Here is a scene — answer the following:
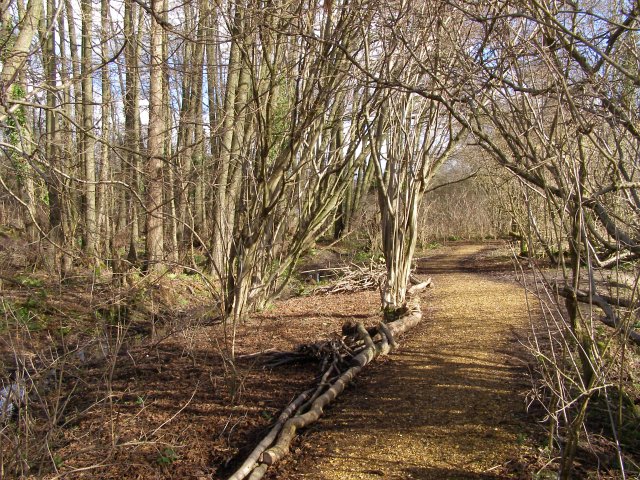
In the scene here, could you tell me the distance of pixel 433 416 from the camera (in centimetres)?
435

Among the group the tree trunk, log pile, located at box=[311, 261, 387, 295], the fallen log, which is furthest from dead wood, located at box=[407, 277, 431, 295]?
the fallen log

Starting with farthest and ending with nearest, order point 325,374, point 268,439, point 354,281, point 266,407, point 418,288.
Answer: point 354,281, point 418,288, point 325,374, point 266,407, point 268,439

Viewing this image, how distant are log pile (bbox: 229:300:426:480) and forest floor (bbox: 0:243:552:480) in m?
0.10

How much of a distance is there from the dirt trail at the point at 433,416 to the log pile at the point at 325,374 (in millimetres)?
114

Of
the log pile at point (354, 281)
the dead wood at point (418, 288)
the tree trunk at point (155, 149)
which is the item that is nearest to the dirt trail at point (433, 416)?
the dead wood at point (418, 288)

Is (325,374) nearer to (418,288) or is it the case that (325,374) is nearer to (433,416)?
(433,416)

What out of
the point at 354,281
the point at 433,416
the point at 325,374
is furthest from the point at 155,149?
the point at 354,281

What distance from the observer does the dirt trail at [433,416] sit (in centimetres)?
365

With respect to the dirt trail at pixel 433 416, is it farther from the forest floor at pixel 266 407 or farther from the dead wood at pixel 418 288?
the dead wood at pixel 418 288

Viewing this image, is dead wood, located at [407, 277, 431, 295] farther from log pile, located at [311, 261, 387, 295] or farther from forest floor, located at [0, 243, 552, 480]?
forest floor, located at [0, 243, 552, 480]

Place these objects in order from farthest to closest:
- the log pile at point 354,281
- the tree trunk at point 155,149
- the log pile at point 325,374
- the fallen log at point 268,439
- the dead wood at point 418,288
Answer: the log pile at point 354,281 < the dead wood at point 418,288 < the tree trunk at point 155,149 < the log pile at point 325,374 < the fallen log at point 268,439

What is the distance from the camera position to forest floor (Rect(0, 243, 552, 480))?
12.0 feet

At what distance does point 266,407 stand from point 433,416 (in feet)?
4.63

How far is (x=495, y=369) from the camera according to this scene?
206 inches
